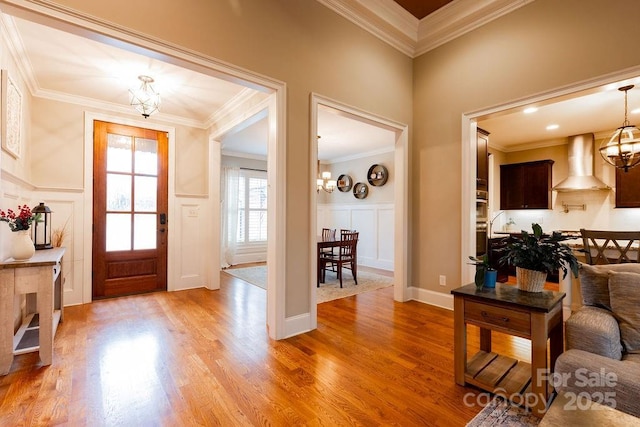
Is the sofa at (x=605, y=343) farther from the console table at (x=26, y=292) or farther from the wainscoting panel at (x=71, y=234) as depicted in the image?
the wainscoting panel at (x=71, y=234)

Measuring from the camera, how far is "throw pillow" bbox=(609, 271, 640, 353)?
1.50 metres

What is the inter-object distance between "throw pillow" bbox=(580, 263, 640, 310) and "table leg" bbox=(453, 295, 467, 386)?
713 millimetres

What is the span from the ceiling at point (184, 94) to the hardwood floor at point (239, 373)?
93.6 inches

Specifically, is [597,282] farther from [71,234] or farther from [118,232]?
[71,234]

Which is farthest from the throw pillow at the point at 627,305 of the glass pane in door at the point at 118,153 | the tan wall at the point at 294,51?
the glass pane in door at the point at 118,153

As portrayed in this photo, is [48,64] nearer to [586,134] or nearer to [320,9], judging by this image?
[320,9]

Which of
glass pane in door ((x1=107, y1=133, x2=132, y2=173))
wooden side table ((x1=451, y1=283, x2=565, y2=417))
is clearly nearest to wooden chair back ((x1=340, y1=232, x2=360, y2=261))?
wooden side table ((x1=451, y1=283, x2=565, y2=417))

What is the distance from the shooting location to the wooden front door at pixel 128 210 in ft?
13.0

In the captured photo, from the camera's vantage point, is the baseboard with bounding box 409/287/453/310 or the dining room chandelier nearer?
the baseboard with bounding box 409/287/453/310

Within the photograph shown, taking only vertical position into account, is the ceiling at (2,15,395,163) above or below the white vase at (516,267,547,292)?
above

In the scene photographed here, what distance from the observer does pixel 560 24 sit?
108 inches

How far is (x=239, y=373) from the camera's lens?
2.10 metres

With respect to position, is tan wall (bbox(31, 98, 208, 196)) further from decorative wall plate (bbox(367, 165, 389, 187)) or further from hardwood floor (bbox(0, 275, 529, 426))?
decorative wall plate (bbox(367, 165, 389, 187))

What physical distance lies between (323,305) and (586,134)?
615 cm
